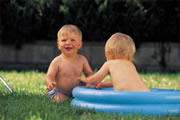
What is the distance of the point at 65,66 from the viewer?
4.20 metres

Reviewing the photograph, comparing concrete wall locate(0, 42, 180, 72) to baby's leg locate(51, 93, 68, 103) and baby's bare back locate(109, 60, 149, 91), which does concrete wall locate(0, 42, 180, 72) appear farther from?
baby's bare back locate(109, 60, 149, 91)

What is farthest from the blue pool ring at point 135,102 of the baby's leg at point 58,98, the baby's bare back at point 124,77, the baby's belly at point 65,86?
the baby's belly at point 65,86

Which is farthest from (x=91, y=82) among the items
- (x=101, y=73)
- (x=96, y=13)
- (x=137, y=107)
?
(x=96, y=13)

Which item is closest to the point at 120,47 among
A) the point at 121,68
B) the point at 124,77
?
the point at 121,68

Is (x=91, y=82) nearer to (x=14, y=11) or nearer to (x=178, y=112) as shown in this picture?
(x=178, y=112)

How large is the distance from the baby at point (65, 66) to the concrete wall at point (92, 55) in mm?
5467

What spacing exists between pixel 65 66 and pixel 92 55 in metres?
5.76

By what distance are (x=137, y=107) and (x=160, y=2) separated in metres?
6.79

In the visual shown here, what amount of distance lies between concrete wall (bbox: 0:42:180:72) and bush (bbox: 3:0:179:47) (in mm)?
392

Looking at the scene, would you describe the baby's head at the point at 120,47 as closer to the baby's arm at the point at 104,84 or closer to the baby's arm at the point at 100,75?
the baby's arm at the point at 100,75

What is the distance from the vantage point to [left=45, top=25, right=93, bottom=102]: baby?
4.11 meters

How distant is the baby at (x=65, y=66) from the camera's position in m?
4.11

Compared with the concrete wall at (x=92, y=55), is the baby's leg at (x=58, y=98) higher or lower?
higher

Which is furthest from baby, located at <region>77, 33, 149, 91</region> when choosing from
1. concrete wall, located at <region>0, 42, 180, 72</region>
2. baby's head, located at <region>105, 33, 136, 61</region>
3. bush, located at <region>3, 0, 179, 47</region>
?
concrete wall, located at <region>0, 42, 180, 72</region>
